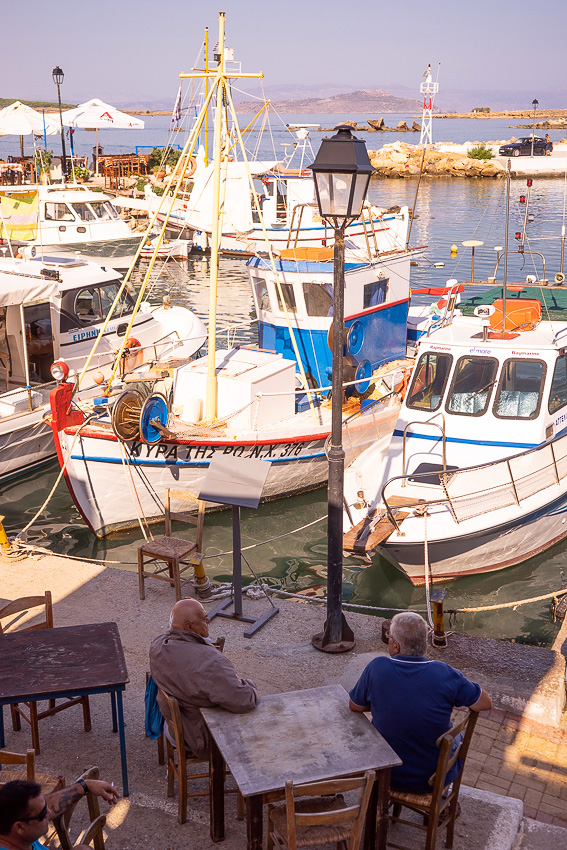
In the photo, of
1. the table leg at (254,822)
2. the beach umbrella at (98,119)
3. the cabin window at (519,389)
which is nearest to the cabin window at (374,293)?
the cabin window at (519,389)

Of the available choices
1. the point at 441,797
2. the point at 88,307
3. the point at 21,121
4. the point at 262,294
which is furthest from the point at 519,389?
the point at 21,121

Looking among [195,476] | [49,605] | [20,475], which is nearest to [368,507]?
[195,476]

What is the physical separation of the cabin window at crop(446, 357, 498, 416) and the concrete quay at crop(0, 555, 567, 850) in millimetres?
3354

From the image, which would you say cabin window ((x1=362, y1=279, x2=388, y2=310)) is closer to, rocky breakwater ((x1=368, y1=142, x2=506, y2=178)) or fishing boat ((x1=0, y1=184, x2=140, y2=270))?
fishing boat ((x1=0, y1=184, x2=140, y2=270))

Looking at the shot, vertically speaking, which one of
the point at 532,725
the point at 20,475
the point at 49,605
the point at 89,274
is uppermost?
the point at 89,274

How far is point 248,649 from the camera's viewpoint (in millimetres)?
6379

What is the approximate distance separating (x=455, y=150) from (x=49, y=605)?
75594mm

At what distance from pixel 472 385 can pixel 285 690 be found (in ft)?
16.9

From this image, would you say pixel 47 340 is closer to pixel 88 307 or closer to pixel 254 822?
pixel 88 307

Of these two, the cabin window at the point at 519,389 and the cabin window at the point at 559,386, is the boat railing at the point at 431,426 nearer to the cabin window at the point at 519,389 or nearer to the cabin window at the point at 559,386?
the cabin window at the point at 519,389

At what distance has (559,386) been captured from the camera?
9.71 m

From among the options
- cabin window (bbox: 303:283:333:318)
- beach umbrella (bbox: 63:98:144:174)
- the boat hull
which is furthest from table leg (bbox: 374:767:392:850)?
beach umbrella (bbox: 63:98:144:174)

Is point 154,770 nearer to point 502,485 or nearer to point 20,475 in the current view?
point 502,485

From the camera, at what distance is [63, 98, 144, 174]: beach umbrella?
106 feet
